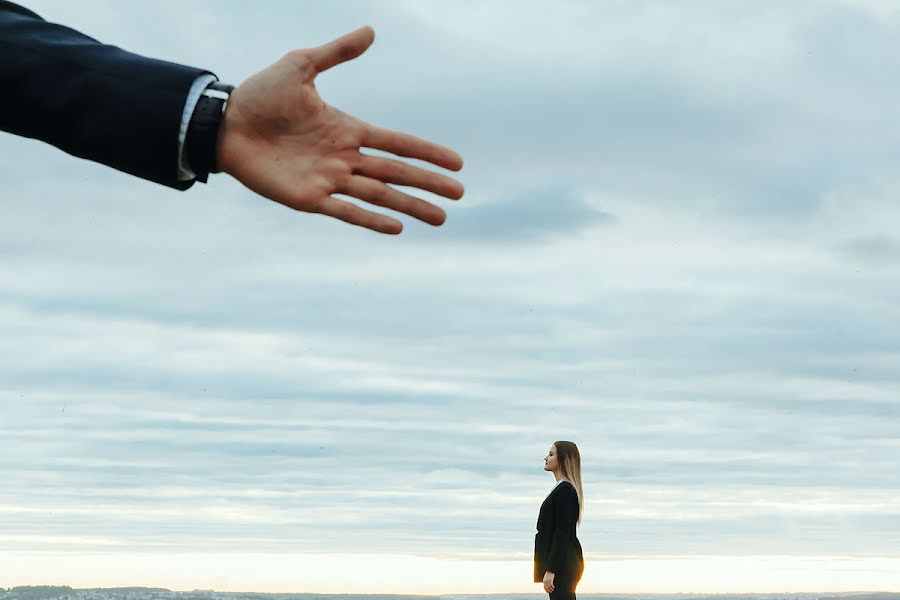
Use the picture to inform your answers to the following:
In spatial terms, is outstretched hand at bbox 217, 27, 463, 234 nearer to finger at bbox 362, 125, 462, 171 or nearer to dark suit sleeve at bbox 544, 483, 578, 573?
finger at bbox 362, 125, 462, 171

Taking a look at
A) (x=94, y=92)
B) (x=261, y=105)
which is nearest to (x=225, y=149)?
(x=261, y=105)

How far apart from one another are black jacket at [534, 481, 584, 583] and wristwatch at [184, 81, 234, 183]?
12471 mm

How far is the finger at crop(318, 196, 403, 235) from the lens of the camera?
3.25m

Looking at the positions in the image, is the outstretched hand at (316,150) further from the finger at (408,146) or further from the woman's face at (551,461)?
the woman's face at (551,461)

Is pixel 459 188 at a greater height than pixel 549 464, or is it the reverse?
pixel 549 464

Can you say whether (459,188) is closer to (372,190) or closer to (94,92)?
(372,190)

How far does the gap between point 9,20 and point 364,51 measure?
933 mm

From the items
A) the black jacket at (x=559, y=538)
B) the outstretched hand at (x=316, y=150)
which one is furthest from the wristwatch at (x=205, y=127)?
the black jacket at (x=559, y=538)

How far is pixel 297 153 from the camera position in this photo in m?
3.26

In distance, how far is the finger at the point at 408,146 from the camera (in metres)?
3.24

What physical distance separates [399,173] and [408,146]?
0.08m

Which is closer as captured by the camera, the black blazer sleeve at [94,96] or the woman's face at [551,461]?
the black blazer sleeve at [94,96]

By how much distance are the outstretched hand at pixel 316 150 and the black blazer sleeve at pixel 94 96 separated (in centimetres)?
17

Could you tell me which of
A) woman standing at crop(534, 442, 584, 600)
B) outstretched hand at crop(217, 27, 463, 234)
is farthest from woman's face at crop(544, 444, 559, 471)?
outstretched hand at crop(217, 27, 463, 234)
